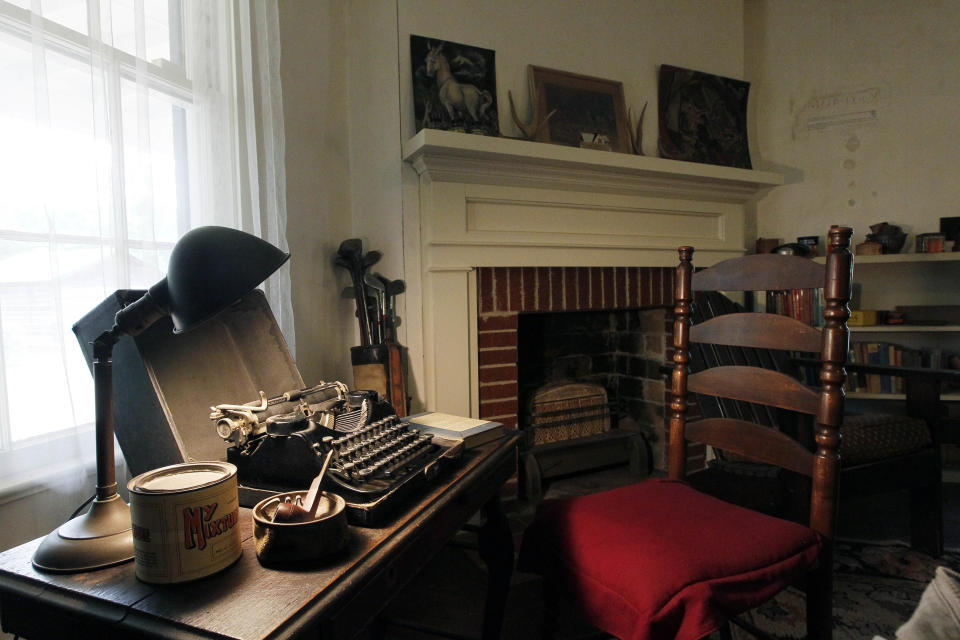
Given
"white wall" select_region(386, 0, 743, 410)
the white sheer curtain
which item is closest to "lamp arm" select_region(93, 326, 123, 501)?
the white sheer curtain

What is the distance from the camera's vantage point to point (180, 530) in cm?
56

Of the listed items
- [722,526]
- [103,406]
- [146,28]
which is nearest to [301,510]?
[103,406]

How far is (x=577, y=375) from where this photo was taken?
276 cm

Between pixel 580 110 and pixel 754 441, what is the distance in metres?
1.54

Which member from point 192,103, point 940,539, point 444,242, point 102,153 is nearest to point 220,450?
point 102,153

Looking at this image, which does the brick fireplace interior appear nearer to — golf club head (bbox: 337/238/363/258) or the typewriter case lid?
golf club head (bbox: 337/238/363/258)

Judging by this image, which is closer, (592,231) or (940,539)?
Result: (940,539)

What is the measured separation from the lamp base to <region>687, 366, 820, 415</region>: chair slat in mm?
1178

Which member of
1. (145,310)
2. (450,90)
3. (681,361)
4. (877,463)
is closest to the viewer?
(145,310)

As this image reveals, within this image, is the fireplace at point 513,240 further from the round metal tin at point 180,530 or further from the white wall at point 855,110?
the round metal tin at point 180,530

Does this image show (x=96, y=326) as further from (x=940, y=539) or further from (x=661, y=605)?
(x=940, y=539)

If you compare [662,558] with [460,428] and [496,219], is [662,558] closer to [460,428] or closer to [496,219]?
[460,428]

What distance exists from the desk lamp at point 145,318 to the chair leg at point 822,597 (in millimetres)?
1122

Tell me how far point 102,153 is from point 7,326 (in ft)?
1.24
